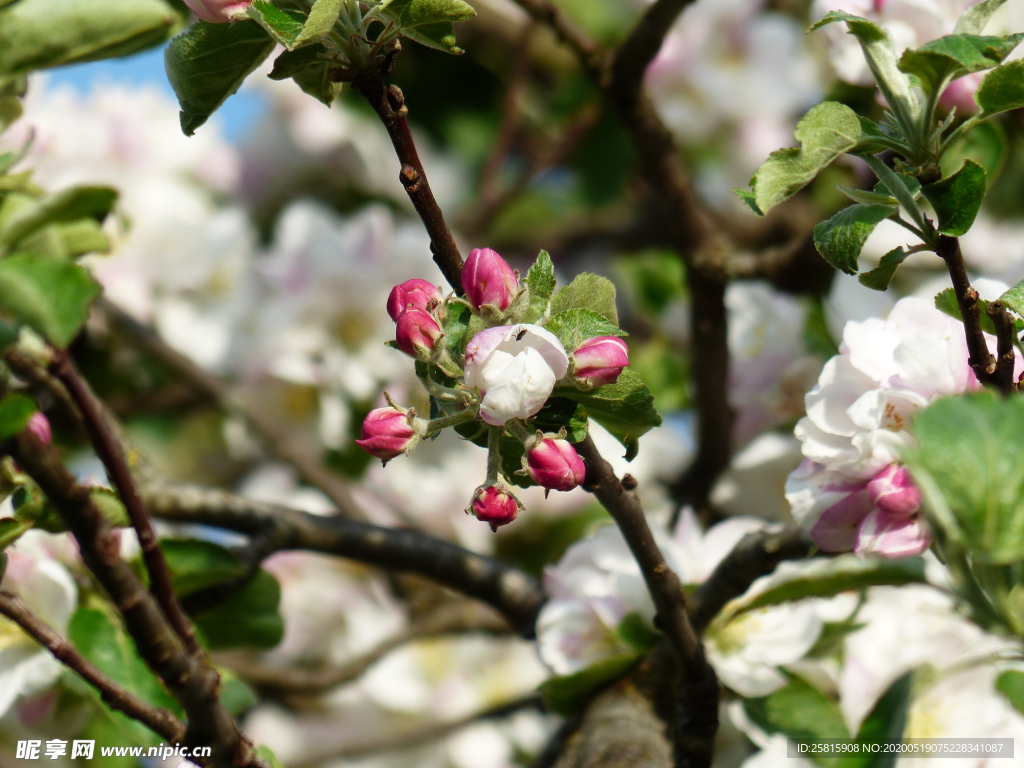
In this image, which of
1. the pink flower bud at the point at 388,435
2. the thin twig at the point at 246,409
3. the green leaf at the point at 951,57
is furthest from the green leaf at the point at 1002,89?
the thin twig at the point at 246,409

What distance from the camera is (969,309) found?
68 centimetres

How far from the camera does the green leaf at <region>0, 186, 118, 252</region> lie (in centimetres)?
62

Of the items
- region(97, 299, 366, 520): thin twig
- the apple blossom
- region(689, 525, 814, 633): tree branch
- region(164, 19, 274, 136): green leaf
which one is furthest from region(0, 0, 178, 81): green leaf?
region(97, 299, 366, 520): thin twig

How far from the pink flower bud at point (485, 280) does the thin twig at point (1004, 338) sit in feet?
1.16

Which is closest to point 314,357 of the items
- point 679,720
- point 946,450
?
point 679,720

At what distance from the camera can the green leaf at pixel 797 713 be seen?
1.00 m

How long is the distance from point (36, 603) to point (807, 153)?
0.90 meters

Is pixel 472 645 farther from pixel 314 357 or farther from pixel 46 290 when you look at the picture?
pixel 46 290

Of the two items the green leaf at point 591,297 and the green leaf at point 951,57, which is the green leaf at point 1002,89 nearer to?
the green leaf at point 951,57

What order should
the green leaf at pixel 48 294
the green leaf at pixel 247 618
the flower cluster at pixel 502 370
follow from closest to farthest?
the green leaf at pixel 48 294 → the flower cluster at pixel 502 370 → the green leaf at pixel 247 618

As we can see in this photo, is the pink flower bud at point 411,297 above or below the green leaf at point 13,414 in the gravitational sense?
above

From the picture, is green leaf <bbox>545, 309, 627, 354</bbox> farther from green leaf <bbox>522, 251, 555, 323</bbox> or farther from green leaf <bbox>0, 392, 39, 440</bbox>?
green leaf <bbox>0, 392, 39, 440</bbox>

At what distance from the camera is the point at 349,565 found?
7.38ft

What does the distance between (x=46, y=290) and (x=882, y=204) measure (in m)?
0.57
